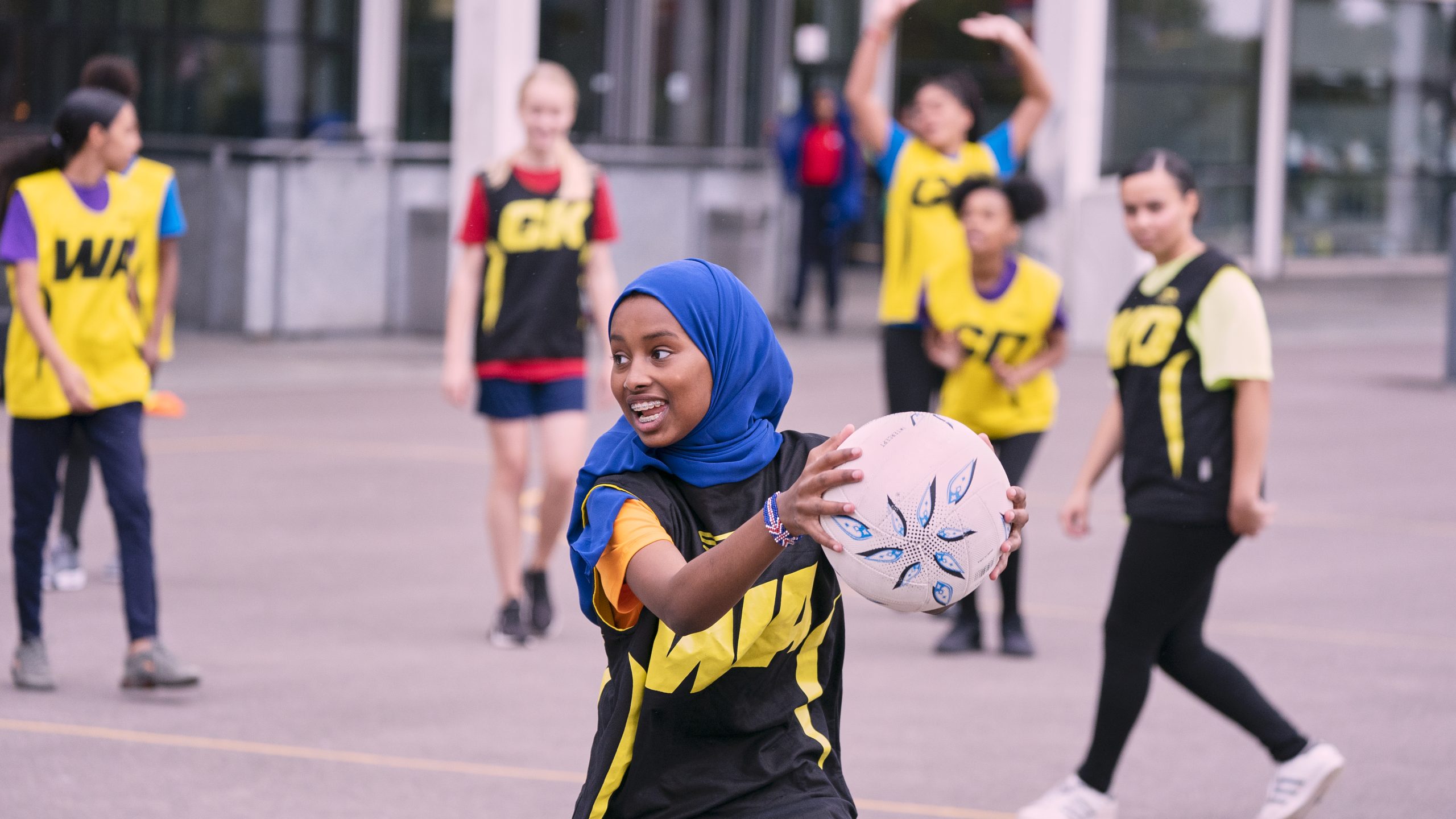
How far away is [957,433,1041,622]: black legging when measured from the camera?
Result: 25.6 feet

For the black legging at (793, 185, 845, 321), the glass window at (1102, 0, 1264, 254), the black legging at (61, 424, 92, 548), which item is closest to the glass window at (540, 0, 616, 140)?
the black legging at (793, 185, 845, 321)

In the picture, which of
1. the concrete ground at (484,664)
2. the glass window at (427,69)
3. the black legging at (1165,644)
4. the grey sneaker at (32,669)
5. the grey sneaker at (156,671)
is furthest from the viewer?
the glass window at (427,69)

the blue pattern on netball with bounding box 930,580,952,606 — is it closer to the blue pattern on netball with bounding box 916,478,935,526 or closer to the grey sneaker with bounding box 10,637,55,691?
the blue pattern on netball with bounding box 916,478,935,526

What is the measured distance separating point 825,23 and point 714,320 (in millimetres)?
26121

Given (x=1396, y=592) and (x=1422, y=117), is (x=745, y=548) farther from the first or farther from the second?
(x=1422, y=117)

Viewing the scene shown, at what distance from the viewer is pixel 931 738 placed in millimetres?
6562

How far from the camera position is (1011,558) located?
7.77 m

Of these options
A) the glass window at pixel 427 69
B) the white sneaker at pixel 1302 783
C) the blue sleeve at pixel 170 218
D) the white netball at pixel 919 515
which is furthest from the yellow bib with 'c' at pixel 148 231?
the glass window at pixel 427 69

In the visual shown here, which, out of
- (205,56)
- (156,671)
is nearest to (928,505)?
(156,671)

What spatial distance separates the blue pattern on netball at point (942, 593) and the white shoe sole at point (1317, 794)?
307 centimetres

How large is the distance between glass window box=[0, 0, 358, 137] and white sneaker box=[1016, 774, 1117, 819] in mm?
18893

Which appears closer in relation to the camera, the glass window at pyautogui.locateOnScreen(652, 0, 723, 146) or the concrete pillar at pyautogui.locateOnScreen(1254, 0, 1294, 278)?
the glass window at pyautogui.locateOnScreen(652, 0, 723, 146)

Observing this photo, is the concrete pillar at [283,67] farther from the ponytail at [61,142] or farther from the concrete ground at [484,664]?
the ponytail at [61,142]

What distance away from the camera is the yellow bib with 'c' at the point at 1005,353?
789 centimetres
